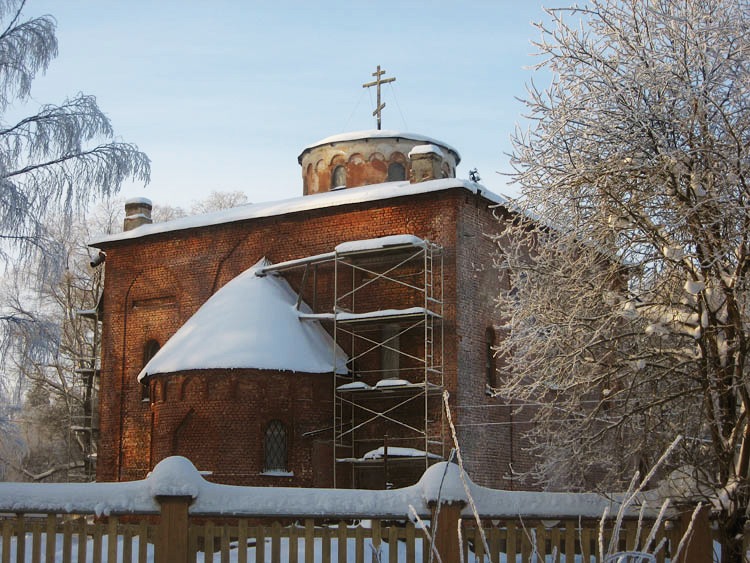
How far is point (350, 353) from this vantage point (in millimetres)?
22125

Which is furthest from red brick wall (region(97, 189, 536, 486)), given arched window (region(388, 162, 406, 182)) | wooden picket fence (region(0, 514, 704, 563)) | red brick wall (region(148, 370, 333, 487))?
wooden picket fence (region(0, 514, 704, 563))

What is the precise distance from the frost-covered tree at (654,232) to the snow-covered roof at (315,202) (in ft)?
36.6

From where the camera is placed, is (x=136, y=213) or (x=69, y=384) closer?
(x=136, y=213)

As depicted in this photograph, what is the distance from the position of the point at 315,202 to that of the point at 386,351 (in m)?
3.95

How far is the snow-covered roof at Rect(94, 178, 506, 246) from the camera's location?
21.5 m

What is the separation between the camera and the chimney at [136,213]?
27.1 m

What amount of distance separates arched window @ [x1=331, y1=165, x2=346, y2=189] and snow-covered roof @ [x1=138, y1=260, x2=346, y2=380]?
4.91 m

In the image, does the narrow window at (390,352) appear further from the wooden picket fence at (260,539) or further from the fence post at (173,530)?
the fence post at (173,530)

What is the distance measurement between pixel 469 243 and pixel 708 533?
14.0 meters

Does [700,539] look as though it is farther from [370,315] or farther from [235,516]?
[370,315]

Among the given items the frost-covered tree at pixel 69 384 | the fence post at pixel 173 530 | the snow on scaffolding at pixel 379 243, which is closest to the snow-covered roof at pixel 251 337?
the snow on scaffolding at pixel 379 243

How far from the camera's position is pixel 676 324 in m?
9.23

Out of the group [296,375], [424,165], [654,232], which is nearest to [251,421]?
[296,375]

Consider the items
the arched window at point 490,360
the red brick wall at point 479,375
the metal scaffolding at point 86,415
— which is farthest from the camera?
the metal scaffolding at point 86,415
